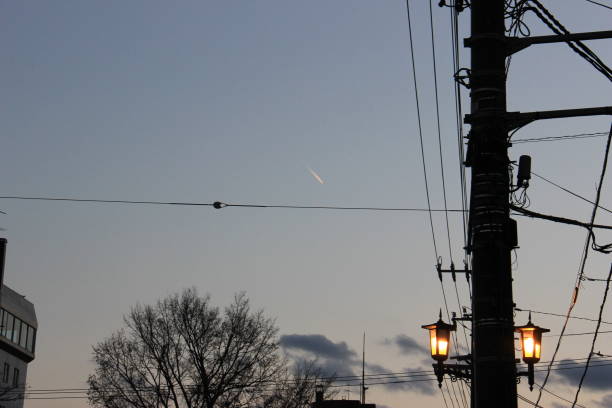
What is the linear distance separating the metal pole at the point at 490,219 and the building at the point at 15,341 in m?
86.3

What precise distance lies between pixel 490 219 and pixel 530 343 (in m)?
6.36

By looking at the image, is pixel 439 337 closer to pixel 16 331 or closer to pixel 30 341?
pixel 16 331

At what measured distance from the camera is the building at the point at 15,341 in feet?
316

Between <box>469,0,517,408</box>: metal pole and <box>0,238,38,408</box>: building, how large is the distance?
86272 mm

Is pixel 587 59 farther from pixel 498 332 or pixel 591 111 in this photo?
pixel 498 332

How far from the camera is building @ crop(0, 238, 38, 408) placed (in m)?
96.3

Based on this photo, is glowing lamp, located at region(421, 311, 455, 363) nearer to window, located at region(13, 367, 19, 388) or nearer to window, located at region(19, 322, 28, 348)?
window, located at region(13, 367, 19, 388)

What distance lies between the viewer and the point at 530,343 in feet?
60.5

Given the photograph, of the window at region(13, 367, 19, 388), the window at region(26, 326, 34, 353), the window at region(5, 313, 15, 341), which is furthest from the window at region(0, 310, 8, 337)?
the window at region(26, 326, 34, 353)

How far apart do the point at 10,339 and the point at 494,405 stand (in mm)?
91667

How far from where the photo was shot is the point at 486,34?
43.3 ft

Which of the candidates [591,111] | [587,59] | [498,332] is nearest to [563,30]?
[587,59]

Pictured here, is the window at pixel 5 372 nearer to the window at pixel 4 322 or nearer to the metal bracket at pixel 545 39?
the window at pixel 4 322

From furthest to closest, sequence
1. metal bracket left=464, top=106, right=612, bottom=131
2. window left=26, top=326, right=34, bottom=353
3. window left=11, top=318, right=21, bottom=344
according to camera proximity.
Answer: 1. window left=26, top=326, right=34, bottom=353
2. window left=11, top=318, right=21, bottom=344
3. metal bracket left=464, top=106, right=612, bottom=131
